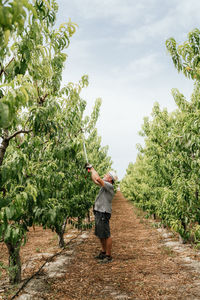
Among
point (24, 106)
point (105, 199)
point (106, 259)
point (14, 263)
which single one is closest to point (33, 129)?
point (24, 106)

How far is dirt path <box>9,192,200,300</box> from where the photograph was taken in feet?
14.1

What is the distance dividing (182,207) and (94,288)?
105 inches

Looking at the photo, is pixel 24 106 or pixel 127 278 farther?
pixel 127 278

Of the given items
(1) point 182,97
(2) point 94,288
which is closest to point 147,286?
(2) point 94,288

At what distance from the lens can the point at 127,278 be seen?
5094 mm

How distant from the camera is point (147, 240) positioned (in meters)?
9.33

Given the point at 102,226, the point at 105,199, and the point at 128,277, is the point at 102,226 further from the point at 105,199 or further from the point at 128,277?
the point at 128,277

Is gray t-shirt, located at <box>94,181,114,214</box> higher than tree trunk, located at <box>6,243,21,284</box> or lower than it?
higher

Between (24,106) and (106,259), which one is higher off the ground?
(24,106)

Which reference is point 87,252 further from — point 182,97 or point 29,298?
point 182,97

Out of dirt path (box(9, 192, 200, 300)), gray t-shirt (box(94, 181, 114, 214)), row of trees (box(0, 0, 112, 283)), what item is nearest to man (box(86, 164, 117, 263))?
gray t-shirt (box(94, 181, 114, 214))

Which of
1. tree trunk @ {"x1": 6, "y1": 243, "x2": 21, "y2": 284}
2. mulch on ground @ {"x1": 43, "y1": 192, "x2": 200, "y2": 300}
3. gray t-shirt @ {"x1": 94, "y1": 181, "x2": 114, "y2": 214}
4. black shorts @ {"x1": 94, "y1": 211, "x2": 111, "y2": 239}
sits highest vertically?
gray t-shirt @ {"x1": 94, "y1": 181, "x2": 114, "y2": 214}

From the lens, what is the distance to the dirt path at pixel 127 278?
430cm

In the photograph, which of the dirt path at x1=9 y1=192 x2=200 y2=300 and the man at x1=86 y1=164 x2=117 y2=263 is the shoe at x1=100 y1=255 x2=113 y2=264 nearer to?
the man at x1=86 y1=164 x2=117 y2=263
